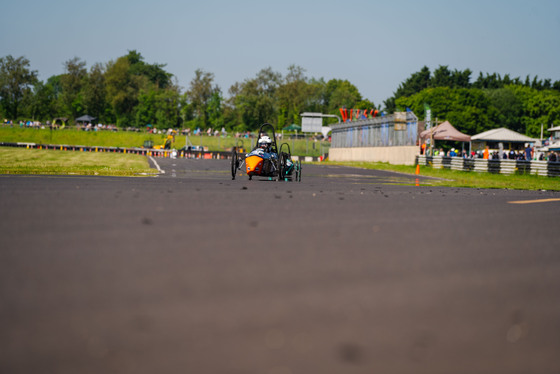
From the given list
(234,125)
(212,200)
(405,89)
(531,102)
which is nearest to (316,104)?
(405,89)

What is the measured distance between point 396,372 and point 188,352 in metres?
0.97

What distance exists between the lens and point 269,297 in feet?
13.0

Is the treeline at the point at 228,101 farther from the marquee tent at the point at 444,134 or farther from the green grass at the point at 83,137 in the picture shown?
the marquee tent at the point at 444,134

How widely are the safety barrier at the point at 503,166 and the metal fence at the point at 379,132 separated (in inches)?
505

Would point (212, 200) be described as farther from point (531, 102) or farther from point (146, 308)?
point (531, 102)

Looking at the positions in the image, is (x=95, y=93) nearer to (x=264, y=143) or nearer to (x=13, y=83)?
(x=13, y=83)

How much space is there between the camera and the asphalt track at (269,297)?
300 cm

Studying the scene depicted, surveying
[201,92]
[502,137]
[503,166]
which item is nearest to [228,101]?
[201,92]

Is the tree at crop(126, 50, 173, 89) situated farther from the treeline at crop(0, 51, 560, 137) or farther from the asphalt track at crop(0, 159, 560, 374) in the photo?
the asphalt track at crop(0, 159, 560, 374)

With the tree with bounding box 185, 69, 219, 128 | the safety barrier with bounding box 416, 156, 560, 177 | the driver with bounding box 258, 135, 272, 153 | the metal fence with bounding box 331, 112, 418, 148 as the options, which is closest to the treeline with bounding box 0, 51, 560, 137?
the tree with bounding box 185, 69, 219, 128

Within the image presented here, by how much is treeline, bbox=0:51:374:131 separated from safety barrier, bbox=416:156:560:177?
68.5m

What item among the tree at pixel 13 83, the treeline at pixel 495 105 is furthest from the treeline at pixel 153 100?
the treeline at pixel 495 105

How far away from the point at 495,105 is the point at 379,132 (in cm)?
6712

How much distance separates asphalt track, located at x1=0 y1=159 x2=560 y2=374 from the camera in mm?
3000
